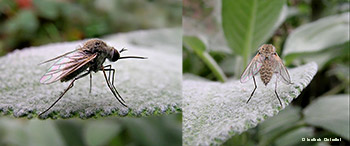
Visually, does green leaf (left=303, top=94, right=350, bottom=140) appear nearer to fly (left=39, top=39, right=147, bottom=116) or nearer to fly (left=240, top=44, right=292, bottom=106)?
fly (left=240, top=44, right=292, bottom=106)

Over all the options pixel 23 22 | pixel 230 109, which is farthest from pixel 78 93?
pixel 23 22

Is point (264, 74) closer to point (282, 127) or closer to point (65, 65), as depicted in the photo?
point (65, 65)

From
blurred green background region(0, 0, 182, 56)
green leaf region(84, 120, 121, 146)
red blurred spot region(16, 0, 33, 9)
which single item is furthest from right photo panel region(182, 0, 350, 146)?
red blurred spot region(16, 0, 33, 9)

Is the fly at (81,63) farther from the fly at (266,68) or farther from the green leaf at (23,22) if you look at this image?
the green leaf at (23,22)

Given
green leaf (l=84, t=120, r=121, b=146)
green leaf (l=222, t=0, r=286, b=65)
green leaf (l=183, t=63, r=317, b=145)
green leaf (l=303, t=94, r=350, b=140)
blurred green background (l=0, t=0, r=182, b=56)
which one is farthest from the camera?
blurred green background (l=0, t=0, r=182, b=56)

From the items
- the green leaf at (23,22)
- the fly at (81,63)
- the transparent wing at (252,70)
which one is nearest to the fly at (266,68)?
the transparent wing at (252,70)

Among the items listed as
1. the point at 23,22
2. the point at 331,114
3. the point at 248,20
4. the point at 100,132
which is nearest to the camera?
the point at 248,20

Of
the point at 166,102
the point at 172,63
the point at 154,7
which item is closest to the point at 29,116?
the point at 166,102
